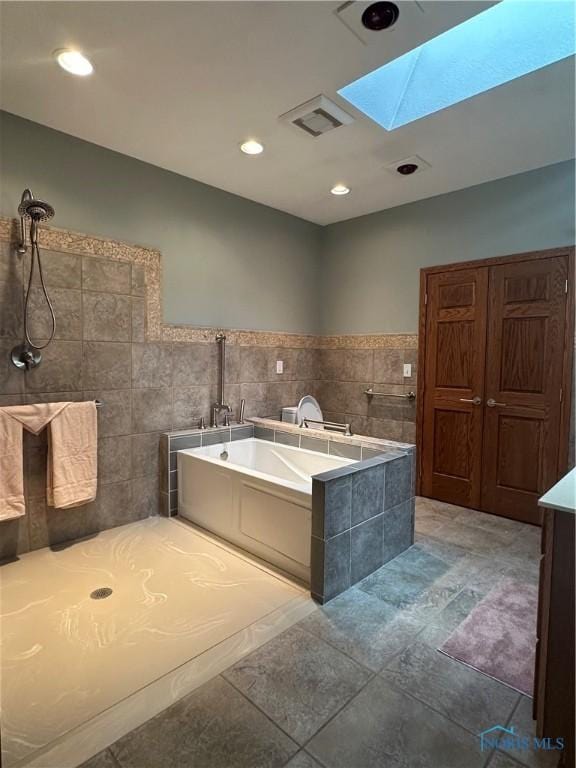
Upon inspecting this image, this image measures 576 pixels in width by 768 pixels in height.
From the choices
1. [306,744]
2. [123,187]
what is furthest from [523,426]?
[123,187]

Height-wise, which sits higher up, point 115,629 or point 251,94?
point 251,94

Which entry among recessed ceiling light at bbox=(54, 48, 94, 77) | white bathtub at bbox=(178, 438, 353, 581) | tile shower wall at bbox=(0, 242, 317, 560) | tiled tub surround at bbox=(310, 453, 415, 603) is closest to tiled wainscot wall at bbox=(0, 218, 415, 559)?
tile shower wall at bbox=(0, 242, 317, 560)

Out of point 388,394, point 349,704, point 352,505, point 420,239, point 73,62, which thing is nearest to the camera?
point 349,704

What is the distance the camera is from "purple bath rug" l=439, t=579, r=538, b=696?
5.58 feet

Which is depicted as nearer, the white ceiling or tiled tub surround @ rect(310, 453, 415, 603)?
the white ceiling

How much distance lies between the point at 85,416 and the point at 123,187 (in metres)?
1.63

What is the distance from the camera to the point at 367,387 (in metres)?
4.11

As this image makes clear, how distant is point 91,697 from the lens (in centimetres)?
155

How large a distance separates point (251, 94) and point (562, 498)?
2.36 m

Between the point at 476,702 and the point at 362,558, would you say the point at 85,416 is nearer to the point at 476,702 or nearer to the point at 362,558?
the point at 362,558

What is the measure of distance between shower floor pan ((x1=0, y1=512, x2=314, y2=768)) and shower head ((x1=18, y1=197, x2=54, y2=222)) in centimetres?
204

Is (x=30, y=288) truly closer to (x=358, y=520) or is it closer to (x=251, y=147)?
(x=251, y=147)

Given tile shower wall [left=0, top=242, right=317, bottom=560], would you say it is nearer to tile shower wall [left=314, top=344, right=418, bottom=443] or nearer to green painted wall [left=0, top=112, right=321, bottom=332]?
green painted wall [left=0, top=112, right=321, bottom=332]

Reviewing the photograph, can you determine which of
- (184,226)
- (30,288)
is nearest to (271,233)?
(184,226)
